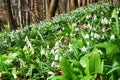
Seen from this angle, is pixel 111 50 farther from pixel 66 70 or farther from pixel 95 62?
pixel 66 70

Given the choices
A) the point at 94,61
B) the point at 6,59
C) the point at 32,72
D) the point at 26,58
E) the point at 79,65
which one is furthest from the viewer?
the point at 6,59

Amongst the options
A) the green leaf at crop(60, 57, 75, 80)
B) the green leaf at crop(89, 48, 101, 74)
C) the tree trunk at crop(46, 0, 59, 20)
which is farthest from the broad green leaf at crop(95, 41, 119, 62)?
the tree trunk at crop(46, 0, 59, 20)

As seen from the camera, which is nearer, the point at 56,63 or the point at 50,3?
the point at 56,63

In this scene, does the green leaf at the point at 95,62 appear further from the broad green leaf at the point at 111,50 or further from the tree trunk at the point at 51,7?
the tree trunk at the point at 51,7

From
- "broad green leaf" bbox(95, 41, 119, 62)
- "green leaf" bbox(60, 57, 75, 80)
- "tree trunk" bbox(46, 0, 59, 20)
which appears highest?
"broad green leaf" bbox(95, 41, 119, 62)

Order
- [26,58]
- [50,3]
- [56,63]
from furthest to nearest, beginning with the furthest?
[50,3]
[26,58]
[56,63]

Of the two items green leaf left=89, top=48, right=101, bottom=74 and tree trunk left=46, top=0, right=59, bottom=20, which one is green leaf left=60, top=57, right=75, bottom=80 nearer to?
green leaf left=89, top=48, right=101, bottom=74

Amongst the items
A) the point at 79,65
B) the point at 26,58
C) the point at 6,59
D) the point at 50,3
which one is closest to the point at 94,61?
the point at 79,65

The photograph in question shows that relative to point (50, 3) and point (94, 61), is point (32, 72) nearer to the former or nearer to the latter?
point (94, 61)

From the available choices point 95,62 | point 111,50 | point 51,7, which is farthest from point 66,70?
point 51,7

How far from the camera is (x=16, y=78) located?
3.54 metres

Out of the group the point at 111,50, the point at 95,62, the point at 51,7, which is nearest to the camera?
the point at 95,62

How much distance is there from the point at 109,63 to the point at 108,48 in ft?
0.51

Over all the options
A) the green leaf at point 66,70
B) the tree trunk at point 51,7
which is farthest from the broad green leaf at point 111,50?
the tree trunk at point 51,7
